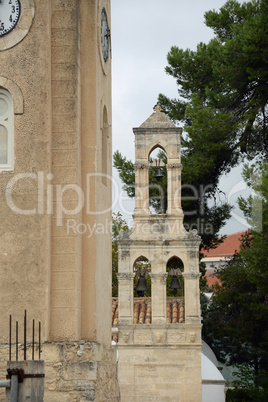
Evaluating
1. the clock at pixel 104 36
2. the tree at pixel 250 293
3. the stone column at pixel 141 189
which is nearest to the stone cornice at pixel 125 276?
the stone column at pixel 141 189

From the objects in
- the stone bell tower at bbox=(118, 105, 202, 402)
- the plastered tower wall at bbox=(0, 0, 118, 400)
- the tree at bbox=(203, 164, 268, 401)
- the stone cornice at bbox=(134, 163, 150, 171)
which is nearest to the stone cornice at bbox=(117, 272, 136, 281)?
the stone bell tower at bbox=(118, 105, 202, 402)

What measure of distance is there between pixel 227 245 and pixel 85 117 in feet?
131

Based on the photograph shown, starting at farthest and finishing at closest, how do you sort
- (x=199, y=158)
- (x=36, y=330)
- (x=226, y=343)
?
(x=226, y=343), (x=199, y=158), (x=36, y=330)

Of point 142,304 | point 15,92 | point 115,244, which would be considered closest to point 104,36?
point 15,92

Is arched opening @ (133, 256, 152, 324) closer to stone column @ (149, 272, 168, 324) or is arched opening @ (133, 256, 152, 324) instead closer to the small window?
stone column @ (149, 272, 168, 324)

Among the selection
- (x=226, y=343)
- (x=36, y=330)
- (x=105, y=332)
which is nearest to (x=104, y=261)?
(x=105, y=332)

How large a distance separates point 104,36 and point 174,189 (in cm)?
845

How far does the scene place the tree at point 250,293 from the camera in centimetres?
2022

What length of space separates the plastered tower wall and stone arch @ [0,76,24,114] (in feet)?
0.04

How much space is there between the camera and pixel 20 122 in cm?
981

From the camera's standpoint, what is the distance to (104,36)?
11297 millimetres

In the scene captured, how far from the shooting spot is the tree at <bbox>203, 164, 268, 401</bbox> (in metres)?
20.2

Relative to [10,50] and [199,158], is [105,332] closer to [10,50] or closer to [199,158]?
[10,50]

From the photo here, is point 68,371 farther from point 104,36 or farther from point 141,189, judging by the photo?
point 141,189
